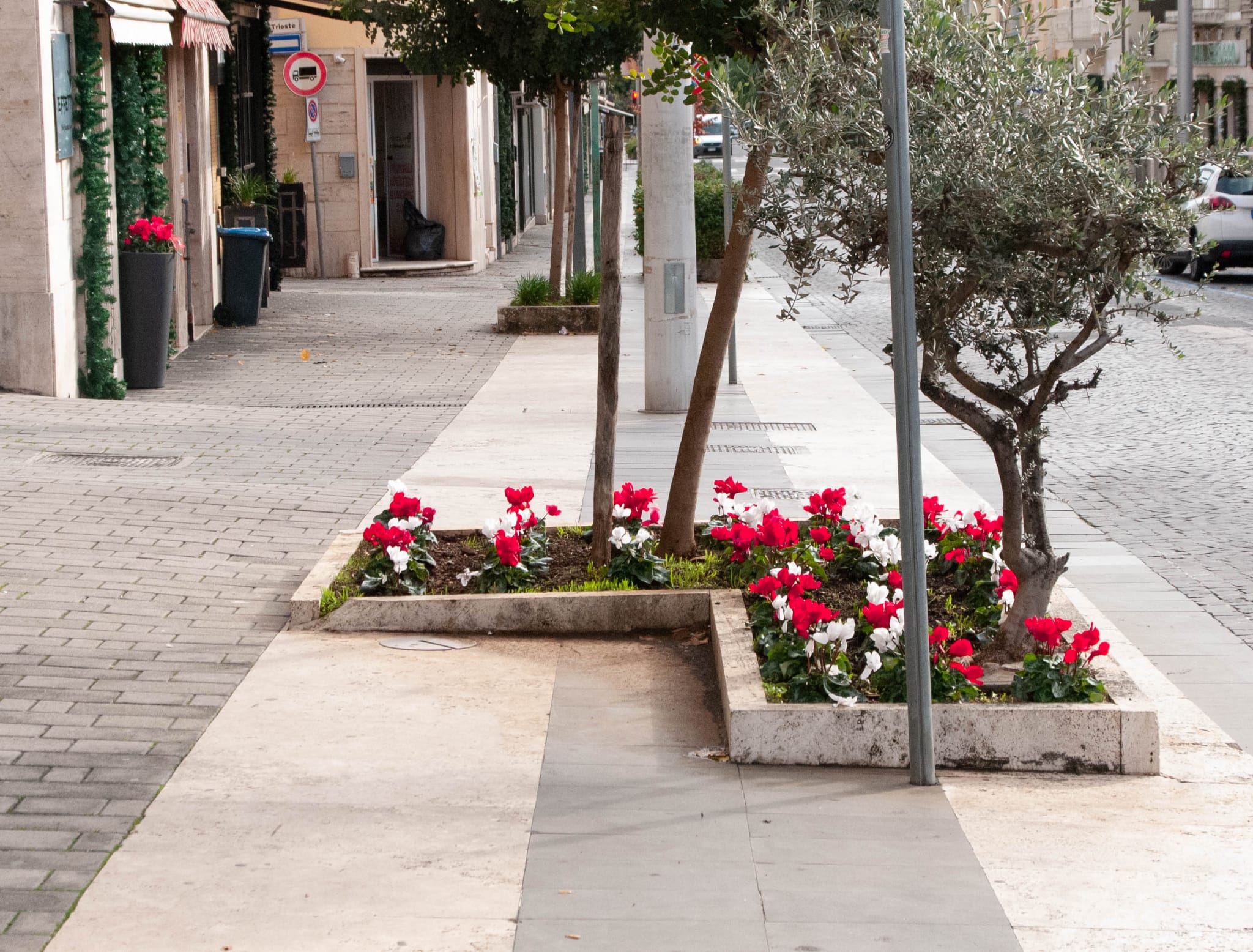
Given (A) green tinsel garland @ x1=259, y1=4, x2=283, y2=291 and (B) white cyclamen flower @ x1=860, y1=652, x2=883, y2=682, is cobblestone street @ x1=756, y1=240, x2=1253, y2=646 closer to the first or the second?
(B) white cyclamen flower @ x1=860, y1=652, x2=883, y2=682


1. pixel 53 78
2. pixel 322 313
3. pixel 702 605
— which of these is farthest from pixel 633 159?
pixel 702 605

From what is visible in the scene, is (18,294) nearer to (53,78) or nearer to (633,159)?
(53,78)

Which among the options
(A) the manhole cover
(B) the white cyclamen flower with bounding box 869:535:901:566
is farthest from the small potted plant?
(B) the white cyclamen flower with bounding box 869:535:901:566

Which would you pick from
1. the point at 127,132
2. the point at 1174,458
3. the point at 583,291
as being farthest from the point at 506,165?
the point at 1174,458

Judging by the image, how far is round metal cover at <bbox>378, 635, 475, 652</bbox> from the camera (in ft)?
20.7

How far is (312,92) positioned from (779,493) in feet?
51.6

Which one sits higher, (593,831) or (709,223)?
(709,223)

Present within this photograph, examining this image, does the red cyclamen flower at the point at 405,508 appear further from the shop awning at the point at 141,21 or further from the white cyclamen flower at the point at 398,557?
the shop awning at the point at 141,21

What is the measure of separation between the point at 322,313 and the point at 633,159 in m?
72.6

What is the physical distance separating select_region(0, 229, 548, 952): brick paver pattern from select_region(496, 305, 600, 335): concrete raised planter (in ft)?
7.02

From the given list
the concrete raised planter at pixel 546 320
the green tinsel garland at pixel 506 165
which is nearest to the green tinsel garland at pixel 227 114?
the concrete raised planter at pixel 546 320

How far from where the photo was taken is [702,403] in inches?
277

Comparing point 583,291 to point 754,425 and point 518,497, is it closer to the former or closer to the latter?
point 754,425

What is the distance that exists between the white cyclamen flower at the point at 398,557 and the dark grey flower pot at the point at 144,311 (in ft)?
25.0
